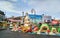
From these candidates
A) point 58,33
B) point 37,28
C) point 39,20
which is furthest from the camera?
point 39,20

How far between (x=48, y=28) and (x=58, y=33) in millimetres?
2723

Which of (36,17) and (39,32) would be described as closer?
(39,32)

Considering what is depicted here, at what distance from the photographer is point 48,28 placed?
42000 mm

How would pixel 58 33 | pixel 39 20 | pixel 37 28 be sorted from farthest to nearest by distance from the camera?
pixel 39 20 < pixel 37 28 < pixel 58 33

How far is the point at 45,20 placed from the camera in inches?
2336

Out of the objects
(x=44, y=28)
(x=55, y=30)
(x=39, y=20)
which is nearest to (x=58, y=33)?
(x=55, y=30)

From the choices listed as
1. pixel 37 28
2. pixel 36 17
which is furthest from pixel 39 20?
pixel 37 28

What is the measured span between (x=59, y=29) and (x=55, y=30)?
1820 mm

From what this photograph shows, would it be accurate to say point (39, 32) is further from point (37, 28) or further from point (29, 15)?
point (29, 15)

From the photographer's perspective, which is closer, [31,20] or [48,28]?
[48,28]

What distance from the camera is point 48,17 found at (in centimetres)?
6012

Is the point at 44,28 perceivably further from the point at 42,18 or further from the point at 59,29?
the point at 42,18

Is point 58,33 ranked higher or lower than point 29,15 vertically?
lower

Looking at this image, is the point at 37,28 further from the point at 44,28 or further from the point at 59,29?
the point at 59,29
